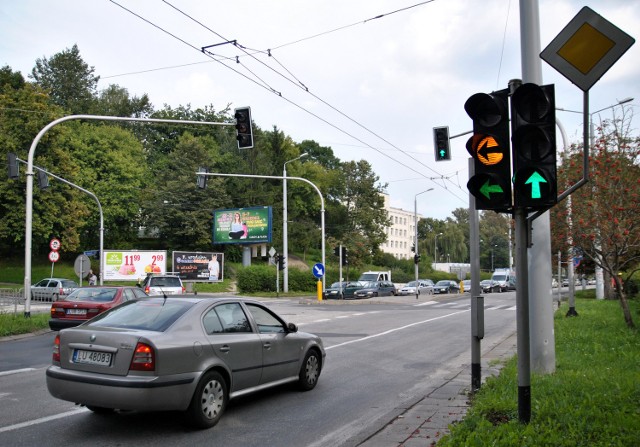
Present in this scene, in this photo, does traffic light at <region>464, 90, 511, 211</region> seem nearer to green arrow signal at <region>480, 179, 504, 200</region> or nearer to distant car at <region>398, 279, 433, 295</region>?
green arrow signal at <region>480, 179, 504, 200</region>

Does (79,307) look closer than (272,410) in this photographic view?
No

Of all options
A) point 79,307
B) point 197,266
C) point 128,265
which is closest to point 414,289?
point 197,266

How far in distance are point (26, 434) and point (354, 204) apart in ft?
236

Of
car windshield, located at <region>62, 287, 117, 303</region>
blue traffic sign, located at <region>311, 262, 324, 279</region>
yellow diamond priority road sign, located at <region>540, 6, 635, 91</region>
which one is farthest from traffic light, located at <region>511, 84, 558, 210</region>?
blue traffic sign, located at <region>311, 262, 324, 279</region>

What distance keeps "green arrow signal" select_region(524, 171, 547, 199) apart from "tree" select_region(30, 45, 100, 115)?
67.7 metres

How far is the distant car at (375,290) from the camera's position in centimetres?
4434

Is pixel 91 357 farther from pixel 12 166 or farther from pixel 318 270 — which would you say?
pixel 318 270

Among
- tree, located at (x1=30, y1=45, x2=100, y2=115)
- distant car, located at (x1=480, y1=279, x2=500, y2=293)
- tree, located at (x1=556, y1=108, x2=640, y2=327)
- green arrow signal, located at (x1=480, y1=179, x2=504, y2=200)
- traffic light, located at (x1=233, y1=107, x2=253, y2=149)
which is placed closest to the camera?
green arrow signal, located at (x1=480, y1=179, x2=504, y2=200)

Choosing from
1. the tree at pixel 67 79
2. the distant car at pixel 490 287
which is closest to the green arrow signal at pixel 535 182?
the distant car at pixel 490 287

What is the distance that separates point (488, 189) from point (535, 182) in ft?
1.31

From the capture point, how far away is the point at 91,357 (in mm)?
6039

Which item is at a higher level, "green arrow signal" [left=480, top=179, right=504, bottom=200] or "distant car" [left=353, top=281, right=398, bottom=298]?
"green arrow signal" [left=480, top=179, right=504, bottom=200]

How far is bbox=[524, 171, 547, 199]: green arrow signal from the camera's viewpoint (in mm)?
5023

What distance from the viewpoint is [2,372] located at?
32.4 ft
